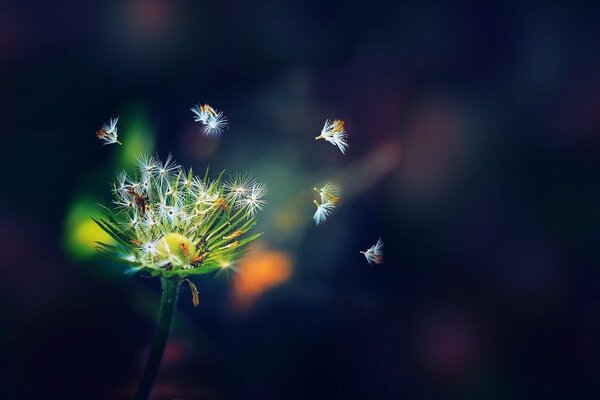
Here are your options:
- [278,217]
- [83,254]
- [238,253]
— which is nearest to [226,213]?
[238,253]

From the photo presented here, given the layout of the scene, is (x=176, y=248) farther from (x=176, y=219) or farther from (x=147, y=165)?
(x=147, y=165)

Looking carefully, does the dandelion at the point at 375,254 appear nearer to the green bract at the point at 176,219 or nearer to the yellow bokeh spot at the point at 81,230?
the green bract at the point at 176,219

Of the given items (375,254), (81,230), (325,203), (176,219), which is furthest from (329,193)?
(81,230)

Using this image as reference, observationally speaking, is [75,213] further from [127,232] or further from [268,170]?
[268,170]

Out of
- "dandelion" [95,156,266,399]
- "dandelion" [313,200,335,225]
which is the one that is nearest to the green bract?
"dandelion" [95,156,266,399]

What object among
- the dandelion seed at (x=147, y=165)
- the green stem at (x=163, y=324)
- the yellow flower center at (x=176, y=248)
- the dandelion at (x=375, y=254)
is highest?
the dandelion seed at (x=147, y=165)

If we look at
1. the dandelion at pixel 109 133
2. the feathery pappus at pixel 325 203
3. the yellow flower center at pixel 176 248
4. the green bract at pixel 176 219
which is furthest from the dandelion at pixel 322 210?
the dandelion at pixel 109 133
